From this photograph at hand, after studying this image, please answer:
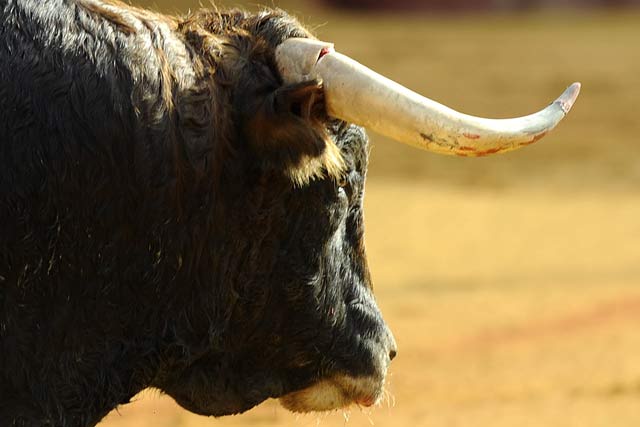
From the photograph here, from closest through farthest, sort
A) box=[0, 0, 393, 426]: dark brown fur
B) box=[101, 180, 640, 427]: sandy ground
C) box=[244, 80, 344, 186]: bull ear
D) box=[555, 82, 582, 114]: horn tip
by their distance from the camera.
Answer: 1. box=[0, 0, 393, 426]: dark brown fur
2. box=[244, 80, 344, 186]: bull ear
3. box=[555, 82, 582, 114]: horn tip
4. box=[101, 180, 640, 427]: sandy ground

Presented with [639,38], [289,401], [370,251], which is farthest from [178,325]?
[639,38]

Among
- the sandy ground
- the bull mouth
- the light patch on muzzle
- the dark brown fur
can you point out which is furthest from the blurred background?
the light patch on muzzle

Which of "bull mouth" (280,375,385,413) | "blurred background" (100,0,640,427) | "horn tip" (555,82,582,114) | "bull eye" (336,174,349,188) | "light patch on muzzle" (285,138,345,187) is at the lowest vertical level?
"blurred background" (100,0,640,427)

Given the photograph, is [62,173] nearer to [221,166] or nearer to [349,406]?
[221,166]

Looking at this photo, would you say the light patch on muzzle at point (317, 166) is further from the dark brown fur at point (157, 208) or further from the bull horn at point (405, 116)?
the bull horn at point (405, 116)

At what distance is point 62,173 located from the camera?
3.64m

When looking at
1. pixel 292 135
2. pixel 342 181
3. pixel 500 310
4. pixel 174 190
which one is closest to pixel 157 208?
pixel 174 190

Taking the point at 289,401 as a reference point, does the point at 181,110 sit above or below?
above

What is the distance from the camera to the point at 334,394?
4.36 meters

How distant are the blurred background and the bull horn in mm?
1226

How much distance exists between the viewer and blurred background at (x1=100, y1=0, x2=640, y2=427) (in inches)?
277

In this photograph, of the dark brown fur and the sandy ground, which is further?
the sandy ground

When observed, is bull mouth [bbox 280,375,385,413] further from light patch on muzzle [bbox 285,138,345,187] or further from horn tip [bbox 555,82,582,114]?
horn tip [bbox 555,82,582,114]

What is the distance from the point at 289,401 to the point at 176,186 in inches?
35.4
